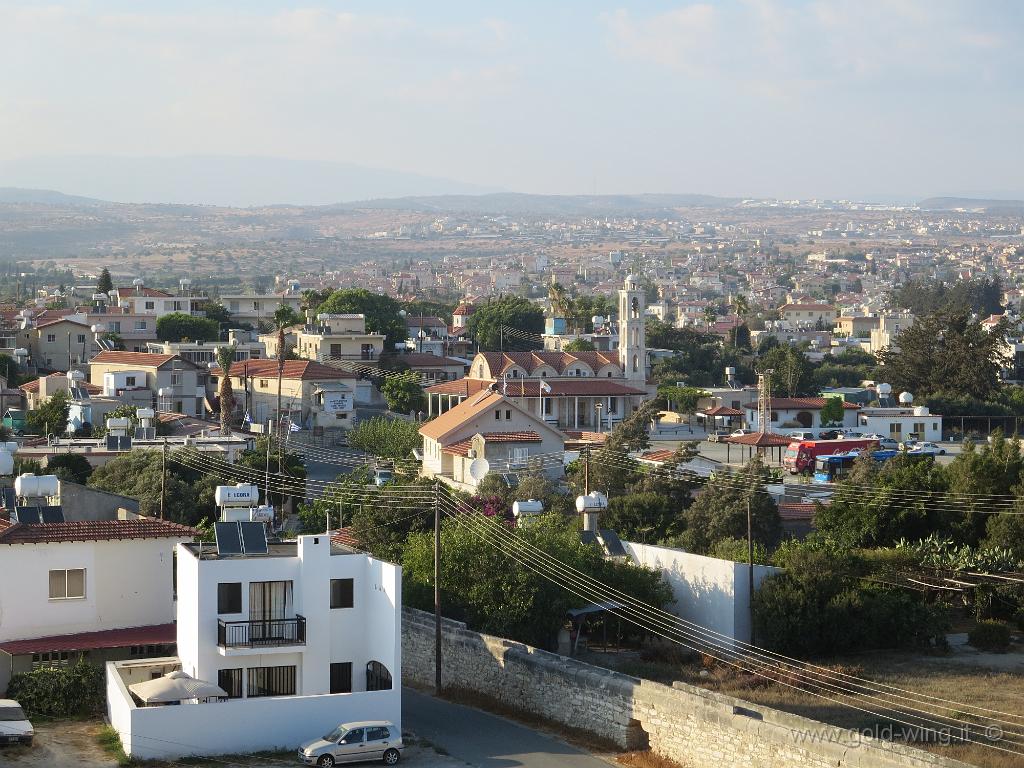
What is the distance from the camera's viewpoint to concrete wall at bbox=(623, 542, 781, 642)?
28.2 metres

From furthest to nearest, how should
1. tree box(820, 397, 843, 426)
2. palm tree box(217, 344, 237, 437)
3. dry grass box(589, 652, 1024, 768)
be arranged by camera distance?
tree box(820, 397, 843, 426) → palm tree box(217, 344, 237, 437) → dry grass box(589, 652, 1024, 768)

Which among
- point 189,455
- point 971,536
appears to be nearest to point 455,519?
point 971,536

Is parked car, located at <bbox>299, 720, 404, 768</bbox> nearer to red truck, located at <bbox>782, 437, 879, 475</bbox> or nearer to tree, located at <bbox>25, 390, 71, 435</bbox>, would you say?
red truck, located at <bbox>782, 437, 879, 475</bbox>

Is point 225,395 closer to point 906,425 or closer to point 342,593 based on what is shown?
point 906,425

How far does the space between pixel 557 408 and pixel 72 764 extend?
46780 millimetres

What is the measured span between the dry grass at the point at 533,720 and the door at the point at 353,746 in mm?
2986

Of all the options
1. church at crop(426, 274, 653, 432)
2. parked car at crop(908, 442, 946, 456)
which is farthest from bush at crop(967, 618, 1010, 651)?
church at crop(426, 274, 653, 432)

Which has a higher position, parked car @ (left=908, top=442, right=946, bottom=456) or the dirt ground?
the dirt ground

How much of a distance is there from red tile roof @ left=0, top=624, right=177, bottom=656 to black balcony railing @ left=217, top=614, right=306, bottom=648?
2214mm

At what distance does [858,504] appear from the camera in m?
35.8

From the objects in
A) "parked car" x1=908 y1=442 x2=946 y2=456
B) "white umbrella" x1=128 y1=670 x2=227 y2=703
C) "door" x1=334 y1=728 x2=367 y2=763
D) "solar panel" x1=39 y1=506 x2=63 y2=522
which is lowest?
"parked car" x1=908 y1=442 x2=946 y2=456

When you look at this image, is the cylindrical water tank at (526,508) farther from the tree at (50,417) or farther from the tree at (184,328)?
the tree at (184,328)

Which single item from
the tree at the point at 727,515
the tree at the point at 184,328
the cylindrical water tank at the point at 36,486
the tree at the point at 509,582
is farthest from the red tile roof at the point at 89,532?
the tree at the point at 184,328

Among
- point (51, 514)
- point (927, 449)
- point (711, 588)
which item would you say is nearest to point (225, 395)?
point (927, 449)
